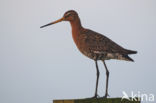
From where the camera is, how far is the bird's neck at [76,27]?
6.53m

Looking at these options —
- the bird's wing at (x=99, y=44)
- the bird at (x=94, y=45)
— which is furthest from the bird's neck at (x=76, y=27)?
the bird's wing at (x=99, y=44)

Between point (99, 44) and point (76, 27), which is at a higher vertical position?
point (76, 27)

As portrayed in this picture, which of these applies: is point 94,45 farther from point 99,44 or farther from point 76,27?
point 76,27

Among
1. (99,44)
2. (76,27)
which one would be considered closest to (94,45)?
(99,44)

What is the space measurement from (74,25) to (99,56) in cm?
72

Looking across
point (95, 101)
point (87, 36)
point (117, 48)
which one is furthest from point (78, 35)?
point (95, 101)

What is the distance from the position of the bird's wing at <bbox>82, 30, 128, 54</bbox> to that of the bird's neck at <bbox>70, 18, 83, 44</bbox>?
0.14m

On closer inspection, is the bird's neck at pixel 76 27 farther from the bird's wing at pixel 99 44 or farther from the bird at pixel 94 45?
the bird's wing at pixel 99 44

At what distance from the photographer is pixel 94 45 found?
21.1 feet

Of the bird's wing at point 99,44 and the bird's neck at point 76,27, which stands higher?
the bird's neck at point 76,27

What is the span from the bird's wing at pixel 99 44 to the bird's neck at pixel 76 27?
140mm

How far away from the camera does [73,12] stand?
21.8ft

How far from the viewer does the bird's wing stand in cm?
630

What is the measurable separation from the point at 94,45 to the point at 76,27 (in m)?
0.46
